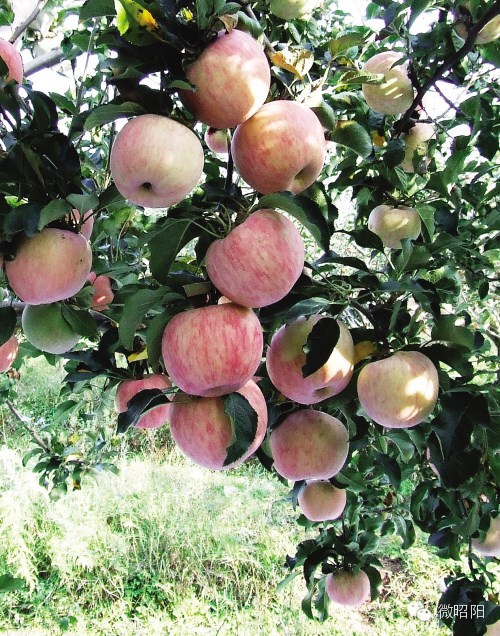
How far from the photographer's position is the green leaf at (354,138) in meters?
0.86

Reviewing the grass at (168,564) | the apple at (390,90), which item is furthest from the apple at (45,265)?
the grass at (168,564)

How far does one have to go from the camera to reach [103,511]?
4309 mm

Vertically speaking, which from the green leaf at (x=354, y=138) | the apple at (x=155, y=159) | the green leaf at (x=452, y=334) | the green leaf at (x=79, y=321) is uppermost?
the apple at (x=155, y=159)

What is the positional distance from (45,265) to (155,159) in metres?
0.32

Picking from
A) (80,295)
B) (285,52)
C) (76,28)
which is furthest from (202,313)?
(76,28)

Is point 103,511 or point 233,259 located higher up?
point 233,259

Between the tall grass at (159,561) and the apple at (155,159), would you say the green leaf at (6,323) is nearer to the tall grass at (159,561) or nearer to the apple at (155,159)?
the apple at (155,159)

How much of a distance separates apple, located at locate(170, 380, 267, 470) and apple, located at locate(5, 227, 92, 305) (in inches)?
11.9

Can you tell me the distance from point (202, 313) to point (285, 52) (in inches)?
16.8

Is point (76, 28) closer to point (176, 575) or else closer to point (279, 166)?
point (279, 166)

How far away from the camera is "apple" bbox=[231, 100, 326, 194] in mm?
697

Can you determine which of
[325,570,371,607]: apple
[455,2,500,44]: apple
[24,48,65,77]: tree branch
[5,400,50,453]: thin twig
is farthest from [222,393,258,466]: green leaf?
[5,400,50,453]: thin twig

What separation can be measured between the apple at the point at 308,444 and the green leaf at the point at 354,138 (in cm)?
55

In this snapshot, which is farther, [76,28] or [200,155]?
[76,28]
